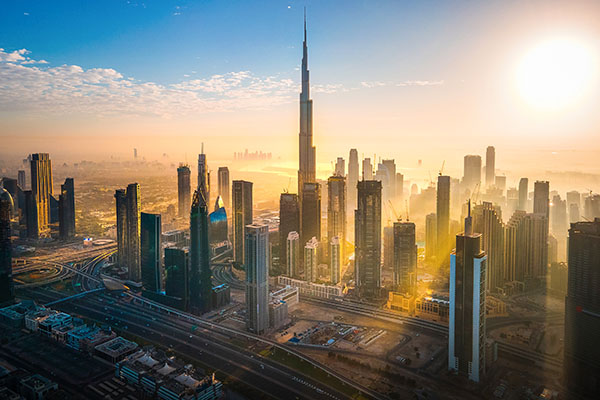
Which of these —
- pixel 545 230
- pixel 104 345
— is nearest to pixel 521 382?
pixel 545 230

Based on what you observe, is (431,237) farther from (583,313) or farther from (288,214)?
(583,313)

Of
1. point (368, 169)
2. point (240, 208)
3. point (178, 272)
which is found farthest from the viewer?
point (368, 169)

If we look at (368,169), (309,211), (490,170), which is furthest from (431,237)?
(368,169)

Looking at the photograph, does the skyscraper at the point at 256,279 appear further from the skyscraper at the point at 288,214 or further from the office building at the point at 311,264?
the skyscraper at the point at 288,214

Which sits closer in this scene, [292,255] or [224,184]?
[292,255]

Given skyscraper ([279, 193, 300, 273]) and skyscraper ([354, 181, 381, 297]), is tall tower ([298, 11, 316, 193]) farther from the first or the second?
skyscraper ([354, 181, 381, 297])

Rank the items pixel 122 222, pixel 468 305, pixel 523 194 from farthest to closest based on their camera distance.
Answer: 1. pixel 523 194
2. pixel 122 222
3. pixel 468 305

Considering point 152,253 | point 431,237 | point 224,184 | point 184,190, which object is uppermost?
point 224,184
